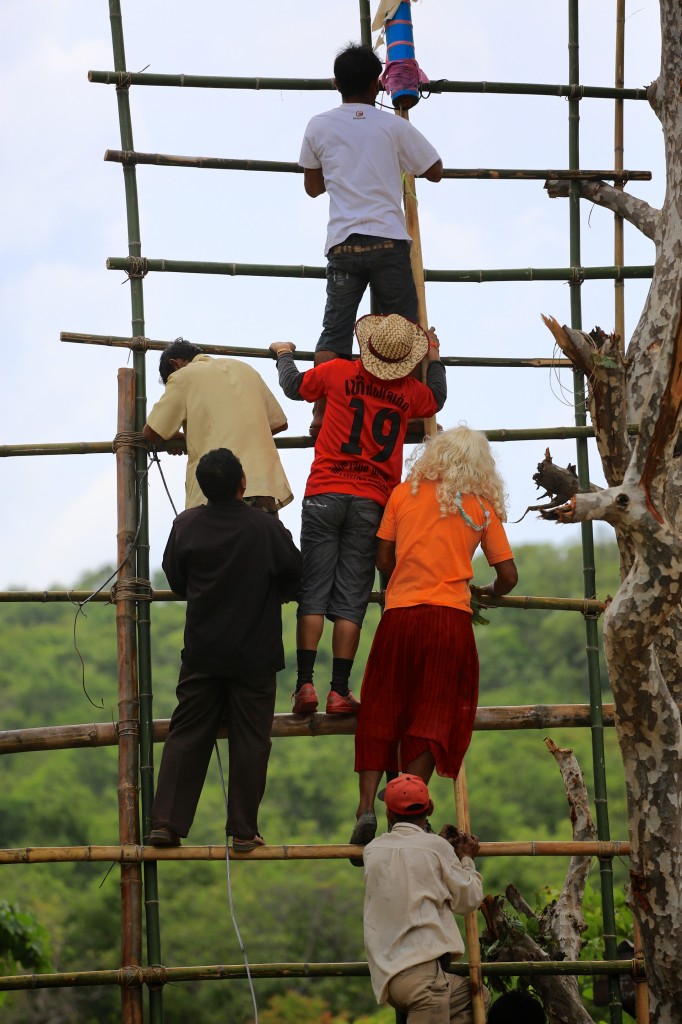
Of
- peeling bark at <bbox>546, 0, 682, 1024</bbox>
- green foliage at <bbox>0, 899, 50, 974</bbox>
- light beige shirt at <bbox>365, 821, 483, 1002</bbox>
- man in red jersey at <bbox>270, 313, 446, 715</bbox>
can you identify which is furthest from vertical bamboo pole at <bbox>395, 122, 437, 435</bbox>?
green foliage at <bbox>0, 899, 50, 974</bbox>

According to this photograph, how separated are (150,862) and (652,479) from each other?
6.55 ft

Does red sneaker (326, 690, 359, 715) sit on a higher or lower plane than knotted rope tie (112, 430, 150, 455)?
lower

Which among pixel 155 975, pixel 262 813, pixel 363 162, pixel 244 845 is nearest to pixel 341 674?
pixel 244 845

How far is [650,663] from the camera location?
12.3ft

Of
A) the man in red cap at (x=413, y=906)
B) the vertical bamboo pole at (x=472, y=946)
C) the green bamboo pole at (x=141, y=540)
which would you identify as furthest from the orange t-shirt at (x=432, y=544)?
the green bamboo pole at (x=141, y=540)

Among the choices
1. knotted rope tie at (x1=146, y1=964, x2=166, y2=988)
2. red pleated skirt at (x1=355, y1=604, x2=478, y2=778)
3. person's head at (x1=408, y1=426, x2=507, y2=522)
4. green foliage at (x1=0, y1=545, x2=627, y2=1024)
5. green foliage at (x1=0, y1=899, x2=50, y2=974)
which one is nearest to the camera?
red pleated skirt at (x1=355, y1=604, x2=478, y2=778)

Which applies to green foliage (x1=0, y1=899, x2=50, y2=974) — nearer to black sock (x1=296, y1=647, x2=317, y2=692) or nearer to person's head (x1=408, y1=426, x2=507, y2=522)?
black sock (x1=296, y1=647, x2=317, y2=692)

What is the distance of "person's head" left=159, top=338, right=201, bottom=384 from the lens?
15.0ft

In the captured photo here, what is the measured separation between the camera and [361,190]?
4.61 metres

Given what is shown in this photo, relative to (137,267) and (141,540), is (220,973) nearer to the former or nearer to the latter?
(141,540)

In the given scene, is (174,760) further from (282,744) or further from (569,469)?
(282,744)

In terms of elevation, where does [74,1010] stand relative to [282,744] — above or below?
below

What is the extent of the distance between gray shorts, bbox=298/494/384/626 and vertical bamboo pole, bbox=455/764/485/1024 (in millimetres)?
616

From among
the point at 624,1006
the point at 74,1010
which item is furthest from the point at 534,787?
the point at 624,1006
